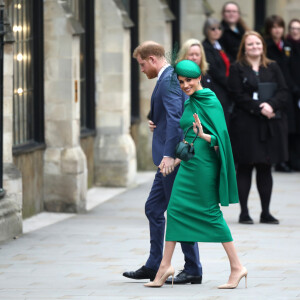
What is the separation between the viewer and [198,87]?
8.15 meters

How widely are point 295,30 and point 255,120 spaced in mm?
6300

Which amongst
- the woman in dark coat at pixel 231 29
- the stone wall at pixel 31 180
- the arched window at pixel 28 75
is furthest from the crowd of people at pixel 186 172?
the woman in dark coat at pixel 231 29

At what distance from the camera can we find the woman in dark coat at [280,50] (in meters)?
17.1

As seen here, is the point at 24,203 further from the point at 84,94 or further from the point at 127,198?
the point at 84,94

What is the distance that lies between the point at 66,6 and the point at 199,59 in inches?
91.4

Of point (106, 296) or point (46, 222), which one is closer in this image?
point (106, 296)

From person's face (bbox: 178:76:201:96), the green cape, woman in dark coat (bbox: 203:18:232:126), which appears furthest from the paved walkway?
person's face (bbox: 178:76:201:96)

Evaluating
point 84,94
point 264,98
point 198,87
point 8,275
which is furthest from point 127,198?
point 198,87

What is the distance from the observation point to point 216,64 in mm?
13789

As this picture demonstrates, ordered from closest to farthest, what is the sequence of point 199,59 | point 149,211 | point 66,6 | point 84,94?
point 149,211 → point 199,59 → point 66,6 → point 84,94

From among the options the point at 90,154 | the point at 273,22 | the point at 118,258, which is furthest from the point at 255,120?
the point at 273,22

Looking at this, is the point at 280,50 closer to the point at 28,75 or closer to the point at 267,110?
the point at 28,75

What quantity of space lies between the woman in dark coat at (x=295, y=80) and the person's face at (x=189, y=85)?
9459 mm

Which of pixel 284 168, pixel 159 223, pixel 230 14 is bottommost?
pixel 284 168
